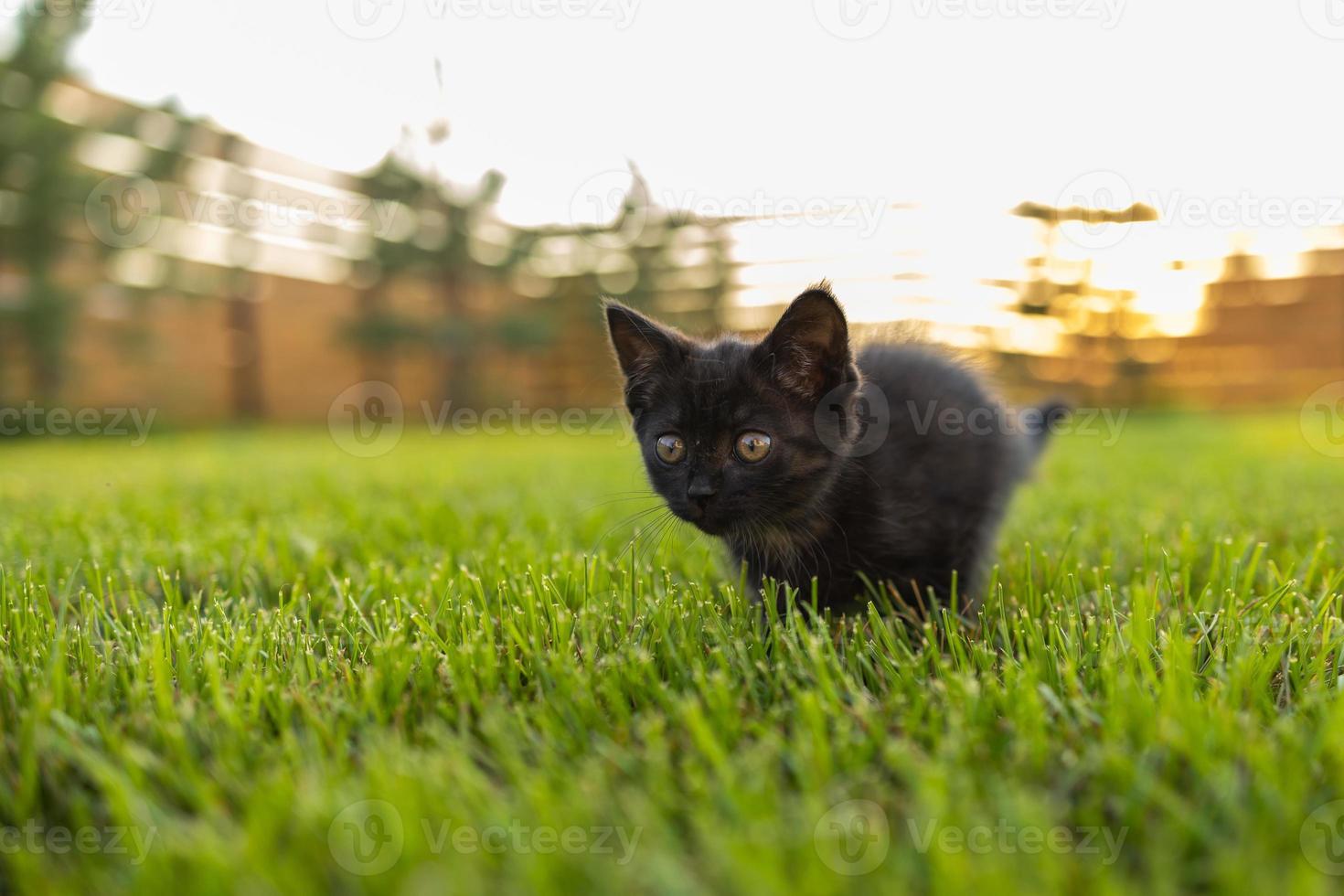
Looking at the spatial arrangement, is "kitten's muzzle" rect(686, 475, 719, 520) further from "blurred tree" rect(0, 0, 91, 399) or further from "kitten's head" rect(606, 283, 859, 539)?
"blurred tree" rect(0, 0, 91, 399)

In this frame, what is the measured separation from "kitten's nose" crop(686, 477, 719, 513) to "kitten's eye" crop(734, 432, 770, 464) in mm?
114

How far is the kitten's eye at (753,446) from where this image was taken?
5.66ft

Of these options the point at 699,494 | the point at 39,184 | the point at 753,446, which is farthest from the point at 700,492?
the point at 39,184

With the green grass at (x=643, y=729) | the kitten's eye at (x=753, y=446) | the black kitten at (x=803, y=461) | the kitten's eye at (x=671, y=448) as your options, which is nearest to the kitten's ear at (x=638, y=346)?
the black kitten at (x=803, y=461)

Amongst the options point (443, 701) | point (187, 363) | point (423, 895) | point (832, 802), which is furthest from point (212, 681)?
point (187, 363)

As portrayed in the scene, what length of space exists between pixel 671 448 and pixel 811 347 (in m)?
0.39

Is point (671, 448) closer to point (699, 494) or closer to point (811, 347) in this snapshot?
point (699, 494)

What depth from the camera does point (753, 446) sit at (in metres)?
1.73

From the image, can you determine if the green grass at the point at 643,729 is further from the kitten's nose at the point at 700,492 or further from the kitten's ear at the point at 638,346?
the kitten's ear at the point at 638,346

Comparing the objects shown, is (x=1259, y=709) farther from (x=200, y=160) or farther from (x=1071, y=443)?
(x=200, y=160)

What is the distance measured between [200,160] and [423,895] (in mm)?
15165

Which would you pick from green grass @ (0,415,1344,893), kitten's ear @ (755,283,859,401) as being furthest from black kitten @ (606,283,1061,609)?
green grass @ (0,415,1344,893)

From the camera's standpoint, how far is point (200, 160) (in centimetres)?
1278

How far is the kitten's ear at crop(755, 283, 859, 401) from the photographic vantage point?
64.4 inches
